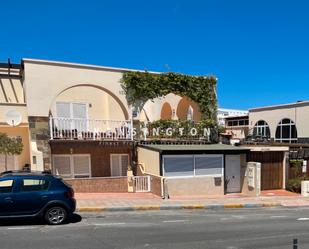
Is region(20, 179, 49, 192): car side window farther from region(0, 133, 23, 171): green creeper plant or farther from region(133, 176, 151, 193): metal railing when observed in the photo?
region(133, 176, 151, 193): metal railing

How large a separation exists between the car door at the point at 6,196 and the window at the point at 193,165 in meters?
9.12

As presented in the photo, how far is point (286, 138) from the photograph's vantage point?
115 ft

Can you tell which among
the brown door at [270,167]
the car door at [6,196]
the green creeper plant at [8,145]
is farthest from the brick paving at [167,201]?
the green creeper plant at [8,145]

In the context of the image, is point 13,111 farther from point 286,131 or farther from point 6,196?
point 286,131

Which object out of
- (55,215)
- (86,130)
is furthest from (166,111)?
(55,215)

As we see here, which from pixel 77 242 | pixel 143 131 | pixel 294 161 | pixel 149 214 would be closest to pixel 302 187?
pixel 294 161

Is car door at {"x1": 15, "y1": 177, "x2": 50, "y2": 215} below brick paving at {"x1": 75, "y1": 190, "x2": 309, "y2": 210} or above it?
above

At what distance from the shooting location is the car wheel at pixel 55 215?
390 inches

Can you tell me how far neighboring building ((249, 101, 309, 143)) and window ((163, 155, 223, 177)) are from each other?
488 inches

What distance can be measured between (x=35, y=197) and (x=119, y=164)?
33.2 ft

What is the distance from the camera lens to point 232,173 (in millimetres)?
19734

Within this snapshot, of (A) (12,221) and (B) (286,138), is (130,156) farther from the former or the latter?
(B) (286,138)

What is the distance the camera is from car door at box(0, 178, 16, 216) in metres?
9.44

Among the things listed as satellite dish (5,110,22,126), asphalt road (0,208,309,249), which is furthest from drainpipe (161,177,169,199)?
satellite dish (5,110,22,126)
